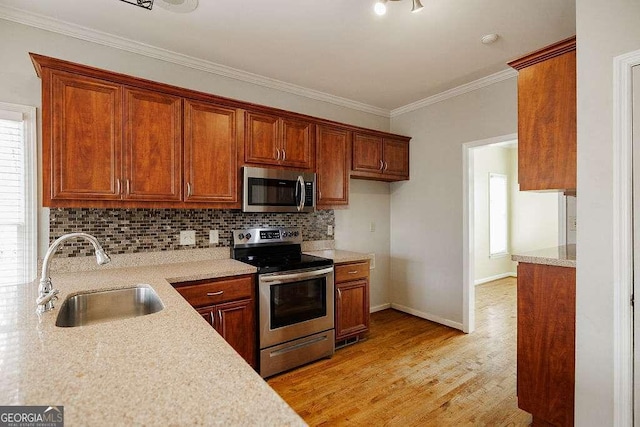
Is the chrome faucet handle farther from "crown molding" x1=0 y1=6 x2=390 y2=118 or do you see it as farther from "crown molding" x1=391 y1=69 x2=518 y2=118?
"crown molding" x1=391 y1=69 x2=518 y2=118

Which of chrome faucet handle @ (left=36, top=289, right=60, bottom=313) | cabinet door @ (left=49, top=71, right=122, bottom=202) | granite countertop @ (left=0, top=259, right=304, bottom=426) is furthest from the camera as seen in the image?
cabinet door @ (left=49, top=71, right=122, bottom=202)

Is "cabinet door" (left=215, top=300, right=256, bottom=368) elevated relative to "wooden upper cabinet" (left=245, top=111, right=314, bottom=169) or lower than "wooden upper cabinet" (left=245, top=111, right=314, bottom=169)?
lower

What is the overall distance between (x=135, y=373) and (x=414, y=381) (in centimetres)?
226

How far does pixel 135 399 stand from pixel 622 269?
6.56 feet

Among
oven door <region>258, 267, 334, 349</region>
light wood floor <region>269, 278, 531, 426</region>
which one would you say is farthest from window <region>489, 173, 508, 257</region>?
oven door <region>258, 267, 334, 349</region>

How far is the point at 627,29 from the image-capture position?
148 centimetres

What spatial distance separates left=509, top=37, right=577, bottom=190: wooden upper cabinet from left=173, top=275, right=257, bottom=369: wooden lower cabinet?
2.10m

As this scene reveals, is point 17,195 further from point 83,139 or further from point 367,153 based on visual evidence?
point 367,153

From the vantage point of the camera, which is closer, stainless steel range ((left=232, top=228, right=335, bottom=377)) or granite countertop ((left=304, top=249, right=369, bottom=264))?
stainless steel range ((left=232, top=228, right=335, bottom=377))

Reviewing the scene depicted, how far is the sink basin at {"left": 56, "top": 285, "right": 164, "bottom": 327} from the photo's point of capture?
1.62 metres

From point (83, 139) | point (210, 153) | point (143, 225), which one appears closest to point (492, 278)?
point (210, 153)

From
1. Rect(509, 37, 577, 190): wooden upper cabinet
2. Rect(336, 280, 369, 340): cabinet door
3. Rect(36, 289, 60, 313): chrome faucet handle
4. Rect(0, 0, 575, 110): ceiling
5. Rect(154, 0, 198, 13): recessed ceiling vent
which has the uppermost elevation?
Rect(0, 0, 575, 110): ceiling

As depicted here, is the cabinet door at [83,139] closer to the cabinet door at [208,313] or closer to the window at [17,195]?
the window at [17,195]

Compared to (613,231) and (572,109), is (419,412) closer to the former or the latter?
(613,231)
